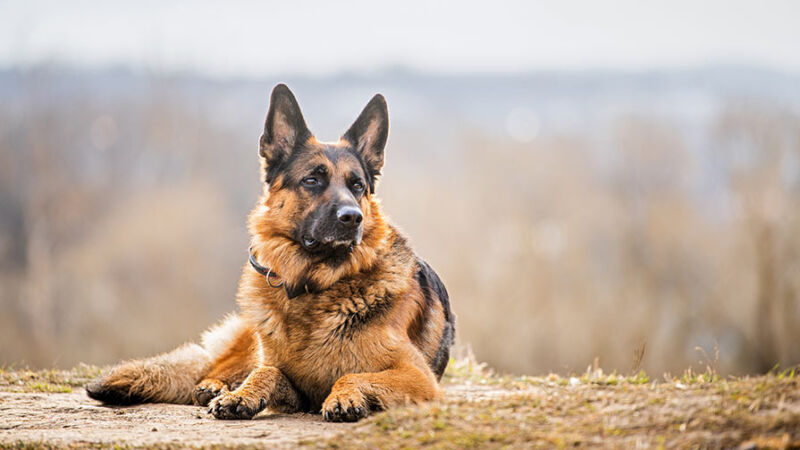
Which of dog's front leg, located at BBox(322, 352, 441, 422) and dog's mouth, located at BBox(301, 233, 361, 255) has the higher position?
dog's mouth, located at BBox(301, 233, 361, 255)

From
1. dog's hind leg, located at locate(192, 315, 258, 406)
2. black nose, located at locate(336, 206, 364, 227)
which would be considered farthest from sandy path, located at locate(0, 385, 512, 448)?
black nose, located at locate(336, 206, 364, 227)

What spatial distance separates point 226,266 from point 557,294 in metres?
19.2

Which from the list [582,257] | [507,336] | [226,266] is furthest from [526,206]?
[226,266]

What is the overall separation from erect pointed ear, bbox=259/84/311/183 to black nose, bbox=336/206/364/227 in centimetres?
104

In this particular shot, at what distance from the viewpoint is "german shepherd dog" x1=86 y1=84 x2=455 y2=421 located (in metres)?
5.13

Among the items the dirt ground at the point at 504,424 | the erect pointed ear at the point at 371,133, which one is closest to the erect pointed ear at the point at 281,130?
the erect pointed ear at the point at 371,133

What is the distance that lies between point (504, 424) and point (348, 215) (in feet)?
7.05

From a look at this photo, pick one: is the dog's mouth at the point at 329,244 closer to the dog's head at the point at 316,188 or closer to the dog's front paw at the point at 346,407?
the dog's head at the point at 316,188

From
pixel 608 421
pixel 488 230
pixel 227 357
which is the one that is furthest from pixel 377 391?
pixel 488 230

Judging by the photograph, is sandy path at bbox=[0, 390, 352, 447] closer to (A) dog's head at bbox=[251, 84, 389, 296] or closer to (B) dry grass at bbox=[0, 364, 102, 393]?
(B) dry grass at bbox=[0, 364, 102, 393]

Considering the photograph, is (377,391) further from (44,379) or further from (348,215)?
(44,379)

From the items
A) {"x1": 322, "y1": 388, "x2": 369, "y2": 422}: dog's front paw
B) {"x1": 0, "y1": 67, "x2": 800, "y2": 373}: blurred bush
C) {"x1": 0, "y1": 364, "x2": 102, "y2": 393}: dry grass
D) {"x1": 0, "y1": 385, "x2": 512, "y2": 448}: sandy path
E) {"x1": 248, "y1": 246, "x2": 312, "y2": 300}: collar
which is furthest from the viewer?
{"x1": 0, "y1": 67, "x2": 800, "y2": 373}: blurred bush

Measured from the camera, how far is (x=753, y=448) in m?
3.19

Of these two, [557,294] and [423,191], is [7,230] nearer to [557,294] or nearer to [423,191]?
[423,191]
